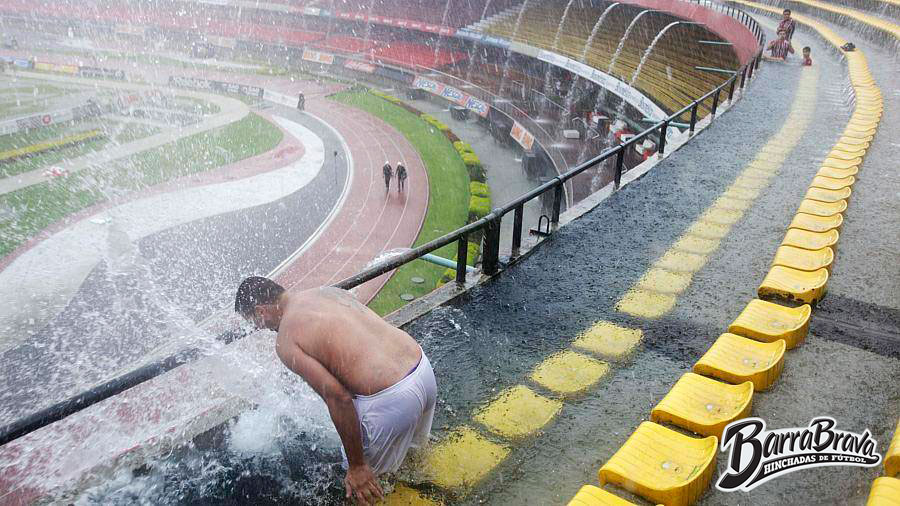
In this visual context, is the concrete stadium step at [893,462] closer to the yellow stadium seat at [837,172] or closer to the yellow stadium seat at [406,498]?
the yellow stadium seat at [406,498]

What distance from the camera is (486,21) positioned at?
126 ft

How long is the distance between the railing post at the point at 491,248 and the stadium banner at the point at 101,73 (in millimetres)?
44807

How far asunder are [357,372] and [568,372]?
2071 mm

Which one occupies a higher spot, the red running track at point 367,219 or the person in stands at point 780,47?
the person in stands at point 780,47

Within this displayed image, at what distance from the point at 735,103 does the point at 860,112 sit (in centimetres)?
244

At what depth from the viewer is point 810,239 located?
6488 mm

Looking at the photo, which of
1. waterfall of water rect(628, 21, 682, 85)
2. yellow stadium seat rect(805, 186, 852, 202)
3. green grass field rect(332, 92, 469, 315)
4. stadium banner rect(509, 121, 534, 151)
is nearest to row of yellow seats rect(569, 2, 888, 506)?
yellow stadium seat rect(805, 186, 852, 202)

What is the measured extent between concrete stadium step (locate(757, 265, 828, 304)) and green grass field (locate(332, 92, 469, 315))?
10404 millimetres

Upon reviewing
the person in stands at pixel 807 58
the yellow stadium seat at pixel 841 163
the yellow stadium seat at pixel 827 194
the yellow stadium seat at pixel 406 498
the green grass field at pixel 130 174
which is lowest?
the green grass field at pixel 130 174

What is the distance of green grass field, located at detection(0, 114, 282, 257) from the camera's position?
68.4 feet

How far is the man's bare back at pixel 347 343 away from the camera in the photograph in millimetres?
3371

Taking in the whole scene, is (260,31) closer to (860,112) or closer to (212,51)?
(212,51)

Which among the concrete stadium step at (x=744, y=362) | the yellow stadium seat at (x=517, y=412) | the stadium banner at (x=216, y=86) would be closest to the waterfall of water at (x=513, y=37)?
the stadium banner at (x=216, y=86)

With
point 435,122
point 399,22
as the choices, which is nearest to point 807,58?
point 435,122
